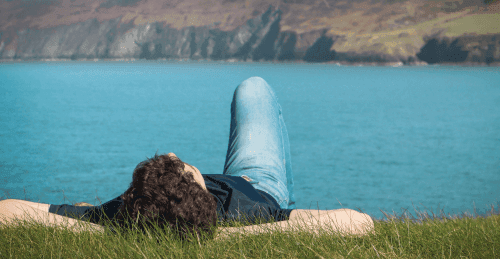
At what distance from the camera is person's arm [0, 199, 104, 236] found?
7.28ft

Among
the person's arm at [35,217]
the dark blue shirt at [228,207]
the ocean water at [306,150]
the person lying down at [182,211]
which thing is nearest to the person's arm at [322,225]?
the person lying down at [182,211]

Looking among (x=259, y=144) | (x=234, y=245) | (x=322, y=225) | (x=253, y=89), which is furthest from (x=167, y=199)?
(x=253, y=89)

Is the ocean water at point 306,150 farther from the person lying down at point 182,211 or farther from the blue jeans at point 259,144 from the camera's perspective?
the person lying down at point 182,211

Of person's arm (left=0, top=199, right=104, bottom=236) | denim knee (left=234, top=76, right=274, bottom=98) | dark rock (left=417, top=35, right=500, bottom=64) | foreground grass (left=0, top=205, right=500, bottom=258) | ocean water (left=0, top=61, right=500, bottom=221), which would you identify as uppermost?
dark rock (left=417, top=35, right=500, bottom=64)

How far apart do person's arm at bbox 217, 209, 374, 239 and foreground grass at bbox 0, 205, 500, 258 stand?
0.04m

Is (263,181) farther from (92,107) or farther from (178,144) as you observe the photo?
(92,107)

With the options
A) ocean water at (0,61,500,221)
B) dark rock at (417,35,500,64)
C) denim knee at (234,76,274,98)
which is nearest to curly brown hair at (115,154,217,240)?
denim knee at (234,76,274,98)

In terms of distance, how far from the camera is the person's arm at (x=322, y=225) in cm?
216

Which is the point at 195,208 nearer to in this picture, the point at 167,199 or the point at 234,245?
the point at 167,199

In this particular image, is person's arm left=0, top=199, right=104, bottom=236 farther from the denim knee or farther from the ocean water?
the ocean water

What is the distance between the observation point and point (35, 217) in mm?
2314

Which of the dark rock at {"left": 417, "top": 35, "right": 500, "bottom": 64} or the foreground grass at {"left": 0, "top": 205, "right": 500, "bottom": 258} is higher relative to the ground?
the dark rock at {"left": 417, "top": 35, "right": 500, "bottom": 64}

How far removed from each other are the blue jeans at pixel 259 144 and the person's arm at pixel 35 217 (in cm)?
127

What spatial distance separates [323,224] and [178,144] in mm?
20525
